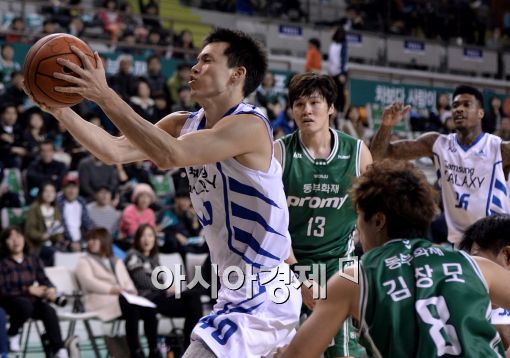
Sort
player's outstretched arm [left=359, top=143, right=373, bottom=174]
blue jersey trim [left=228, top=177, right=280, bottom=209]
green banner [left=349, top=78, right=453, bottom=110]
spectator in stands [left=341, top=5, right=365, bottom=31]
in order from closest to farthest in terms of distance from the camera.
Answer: blue jersey trim [left=228, top=177, right=280, bottom=209], player's outstretched arm [left=359, top=143, right=373, bottom=174], green banner [left=349, top=78, right=453, bottom=110], spectator in stands [left=341, top=5, right=365, bottom=31]

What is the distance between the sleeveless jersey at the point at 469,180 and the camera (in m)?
6.92

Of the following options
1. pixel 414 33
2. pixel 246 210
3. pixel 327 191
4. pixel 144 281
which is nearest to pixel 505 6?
pixel 414 33

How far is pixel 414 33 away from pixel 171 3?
6.82m

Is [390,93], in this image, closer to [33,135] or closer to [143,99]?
[143,99]

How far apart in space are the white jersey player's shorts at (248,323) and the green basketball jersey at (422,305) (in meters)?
1.07

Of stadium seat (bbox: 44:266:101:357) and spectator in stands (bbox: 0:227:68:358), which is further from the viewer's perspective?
stadium seat (bbox: 44:266:101:357)

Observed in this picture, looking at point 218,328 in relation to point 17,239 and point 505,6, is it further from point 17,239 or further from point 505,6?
point 505,6

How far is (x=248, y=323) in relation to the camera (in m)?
4.05

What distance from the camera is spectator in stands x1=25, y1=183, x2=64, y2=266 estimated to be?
33.7 feet

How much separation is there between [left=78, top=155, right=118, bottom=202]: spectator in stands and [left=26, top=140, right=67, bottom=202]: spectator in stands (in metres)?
0.28

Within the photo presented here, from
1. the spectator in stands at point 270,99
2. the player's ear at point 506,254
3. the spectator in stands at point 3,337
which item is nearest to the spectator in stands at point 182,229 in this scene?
the spectator in stands at point 3,337

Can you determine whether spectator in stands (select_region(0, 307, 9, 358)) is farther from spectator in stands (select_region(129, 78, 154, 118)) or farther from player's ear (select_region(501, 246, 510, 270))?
player's ear (select_region(501, 246, 510, 270))

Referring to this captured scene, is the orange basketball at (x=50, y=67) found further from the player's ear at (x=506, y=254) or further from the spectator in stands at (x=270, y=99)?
the spectator in stands at (x=270, y=99)

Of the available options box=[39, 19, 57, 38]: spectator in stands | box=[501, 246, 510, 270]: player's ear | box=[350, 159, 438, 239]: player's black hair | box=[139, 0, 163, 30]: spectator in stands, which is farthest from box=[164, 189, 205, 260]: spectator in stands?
box=[350, 159, 438, 239]: player's black hair
